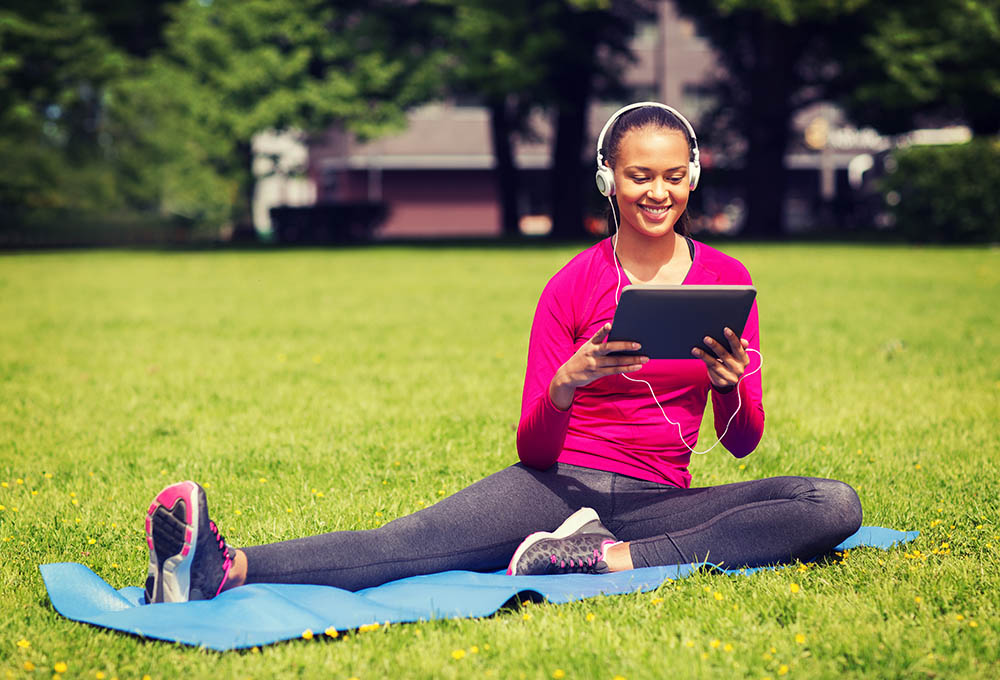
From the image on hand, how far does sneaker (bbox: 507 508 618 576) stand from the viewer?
368 cm

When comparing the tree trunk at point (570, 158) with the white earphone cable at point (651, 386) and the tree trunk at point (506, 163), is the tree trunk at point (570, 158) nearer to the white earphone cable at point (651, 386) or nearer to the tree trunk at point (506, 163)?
the tree trunk at point (506, 163)

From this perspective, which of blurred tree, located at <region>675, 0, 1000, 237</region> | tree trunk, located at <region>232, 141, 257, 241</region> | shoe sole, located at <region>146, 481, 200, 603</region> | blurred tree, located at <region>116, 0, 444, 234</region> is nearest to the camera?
shoe sole, located at <region>146, 481, 200, 603</region>

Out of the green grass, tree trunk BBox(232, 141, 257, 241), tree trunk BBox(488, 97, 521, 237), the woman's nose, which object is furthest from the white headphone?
tree trunk BBox(232, 141, 257, 241)

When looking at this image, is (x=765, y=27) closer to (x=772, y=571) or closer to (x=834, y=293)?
(x=834, y=293)

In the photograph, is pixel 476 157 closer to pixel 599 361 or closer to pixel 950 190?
pixel 950 190

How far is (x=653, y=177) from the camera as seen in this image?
3.60m

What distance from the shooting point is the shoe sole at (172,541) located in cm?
320

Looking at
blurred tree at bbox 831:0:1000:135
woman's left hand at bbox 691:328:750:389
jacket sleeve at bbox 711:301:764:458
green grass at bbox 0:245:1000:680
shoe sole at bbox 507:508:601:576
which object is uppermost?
blurred tree at bbox 831:0:1000:135

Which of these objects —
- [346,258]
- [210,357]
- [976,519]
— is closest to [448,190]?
[346,258]

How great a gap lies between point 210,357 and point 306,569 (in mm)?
6494

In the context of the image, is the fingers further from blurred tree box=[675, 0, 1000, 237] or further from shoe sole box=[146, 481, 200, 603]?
blurred tree box=[675, 0, 1000, 237]

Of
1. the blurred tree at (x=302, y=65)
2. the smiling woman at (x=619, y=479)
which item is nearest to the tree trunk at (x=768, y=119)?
the blurred tree at (x=302, y=65)

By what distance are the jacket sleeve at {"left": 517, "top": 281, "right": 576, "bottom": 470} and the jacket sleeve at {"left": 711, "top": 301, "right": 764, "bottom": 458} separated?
1.86 feet

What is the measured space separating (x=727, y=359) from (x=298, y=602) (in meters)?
1.58
